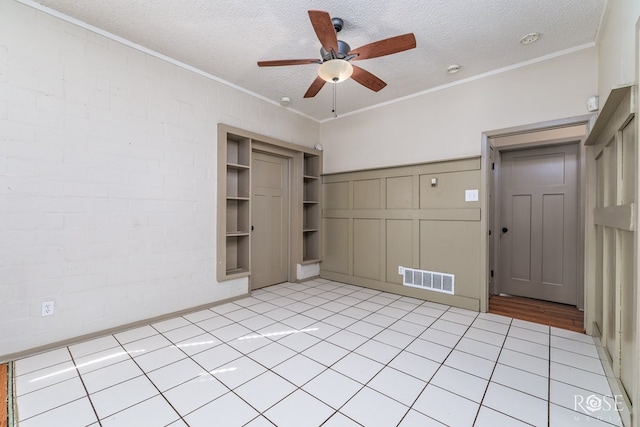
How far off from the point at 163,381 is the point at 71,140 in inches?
89.3

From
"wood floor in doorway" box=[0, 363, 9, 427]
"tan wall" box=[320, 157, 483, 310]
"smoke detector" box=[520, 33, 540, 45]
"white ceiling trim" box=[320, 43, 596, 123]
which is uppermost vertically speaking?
"smoke detector" box=[520, 33, 540, 45]

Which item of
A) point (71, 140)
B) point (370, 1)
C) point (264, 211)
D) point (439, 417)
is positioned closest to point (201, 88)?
point (71, 140)

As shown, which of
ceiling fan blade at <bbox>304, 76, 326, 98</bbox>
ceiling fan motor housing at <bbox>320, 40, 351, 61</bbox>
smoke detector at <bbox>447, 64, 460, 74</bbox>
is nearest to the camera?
ceiling fan motor housing at <bbox>320, 40, 351, 61</bbox>

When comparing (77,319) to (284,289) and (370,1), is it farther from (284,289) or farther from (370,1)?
(370,1)

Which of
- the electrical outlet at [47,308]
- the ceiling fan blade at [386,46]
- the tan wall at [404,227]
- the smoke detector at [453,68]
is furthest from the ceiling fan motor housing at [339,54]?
the electrical outlet at [47,308]

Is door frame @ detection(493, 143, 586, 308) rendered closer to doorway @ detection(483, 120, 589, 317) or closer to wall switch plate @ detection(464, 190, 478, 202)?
doorway @ detection(483, 120, 589, 317)

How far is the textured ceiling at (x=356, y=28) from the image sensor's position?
90.0 inches

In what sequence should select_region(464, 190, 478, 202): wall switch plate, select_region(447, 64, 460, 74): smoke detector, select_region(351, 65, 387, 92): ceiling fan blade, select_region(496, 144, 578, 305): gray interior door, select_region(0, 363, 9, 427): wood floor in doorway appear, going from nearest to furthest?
select_region(0, 363, 9, 427): wood floor in doorway < select_region(351, 65, 387, 92): ceiling fan blade < select_region(447, 64, 460, 74): smoke detector < select_region(464, 190, 478, 202): wall switch plate < select_region(496, 144, 578, 305): gray interior door

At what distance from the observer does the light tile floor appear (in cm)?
161

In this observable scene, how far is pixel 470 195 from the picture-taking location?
11.3ft

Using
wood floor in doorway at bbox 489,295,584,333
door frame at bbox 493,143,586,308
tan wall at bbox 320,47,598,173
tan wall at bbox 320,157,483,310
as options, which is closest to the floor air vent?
tan wall at bbox 320,157,483,310

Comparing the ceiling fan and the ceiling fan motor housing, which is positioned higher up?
the ceiling fan motor housing

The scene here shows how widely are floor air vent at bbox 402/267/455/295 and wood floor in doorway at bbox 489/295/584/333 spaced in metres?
0.56

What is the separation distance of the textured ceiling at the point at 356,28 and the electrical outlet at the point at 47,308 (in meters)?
2.58
